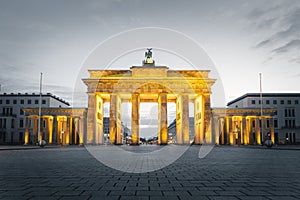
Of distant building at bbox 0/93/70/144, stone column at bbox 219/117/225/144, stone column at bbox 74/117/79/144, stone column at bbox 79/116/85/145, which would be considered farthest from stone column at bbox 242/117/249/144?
distant building at bbox 0/93/70/144

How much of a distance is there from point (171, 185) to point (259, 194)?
2359 millimetres

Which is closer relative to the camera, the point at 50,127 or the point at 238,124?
the point at 238,124

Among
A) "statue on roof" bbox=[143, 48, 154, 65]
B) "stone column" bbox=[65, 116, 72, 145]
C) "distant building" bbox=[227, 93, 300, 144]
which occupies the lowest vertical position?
"stone column" bbox=[65, 116, 72, 145]

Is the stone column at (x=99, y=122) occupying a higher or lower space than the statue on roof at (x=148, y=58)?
lower

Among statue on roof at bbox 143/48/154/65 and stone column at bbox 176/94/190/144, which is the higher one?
statue on roof at bbox 143/48/154/65

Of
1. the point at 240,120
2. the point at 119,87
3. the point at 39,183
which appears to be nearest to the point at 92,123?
the point at 119,87

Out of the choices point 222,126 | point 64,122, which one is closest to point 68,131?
point 64,122

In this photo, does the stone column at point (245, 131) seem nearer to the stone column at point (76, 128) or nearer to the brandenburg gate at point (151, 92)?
the brandenburg gate at point (151, 92)

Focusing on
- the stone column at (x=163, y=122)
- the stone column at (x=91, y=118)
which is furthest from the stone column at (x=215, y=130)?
the stone column at (x=91, y=118)

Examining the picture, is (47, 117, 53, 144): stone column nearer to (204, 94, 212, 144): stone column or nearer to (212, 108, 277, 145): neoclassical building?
(204, 94, 212, 144): stone column

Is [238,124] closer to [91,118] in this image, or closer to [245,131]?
[245,131]

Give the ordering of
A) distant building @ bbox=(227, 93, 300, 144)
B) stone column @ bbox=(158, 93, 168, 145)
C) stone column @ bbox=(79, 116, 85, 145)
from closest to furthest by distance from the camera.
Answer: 1. stone column @ bbox=(158, 93, 168, 145)
2. stone column @ bbox=(79, 116, 85, 145)
3. distant building @ bbox=(227, 93, 300, 144)

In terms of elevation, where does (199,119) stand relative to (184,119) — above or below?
Answer: above

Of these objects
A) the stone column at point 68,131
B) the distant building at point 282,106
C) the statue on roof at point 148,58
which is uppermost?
the statue on roof at point 148,58
